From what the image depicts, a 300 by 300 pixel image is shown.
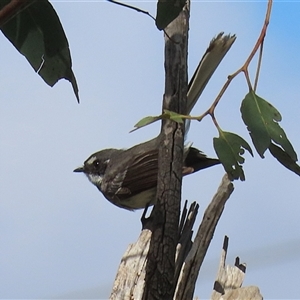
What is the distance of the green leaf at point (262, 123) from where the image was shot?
126 cm

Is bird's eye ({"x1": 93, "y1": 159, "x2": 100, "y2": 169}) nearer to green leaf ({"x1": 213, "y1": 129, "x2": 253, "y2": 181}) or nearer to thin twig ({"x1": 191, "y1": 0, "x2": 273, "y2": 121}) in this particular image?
green leaf ({"x1": 213, "y1": 129, "x2": 253, "y2": 181})

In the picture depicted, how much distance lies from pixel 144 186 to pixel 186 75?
2.59 m

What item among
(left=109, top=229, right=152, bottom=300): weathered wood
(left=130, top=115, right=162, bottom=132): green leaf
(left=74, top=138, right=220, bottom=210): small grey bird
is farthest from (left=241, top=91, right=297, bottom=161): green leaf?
(left=74, top=138, right=220, bottom=210): small grey bird

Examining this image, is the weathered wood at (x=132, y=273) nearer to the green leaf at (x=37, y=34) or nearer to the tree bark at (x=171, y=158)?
the tree bark at (x=171, y=158)

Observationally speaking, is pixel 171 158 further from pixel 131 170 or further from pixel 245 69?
pixel 131 170

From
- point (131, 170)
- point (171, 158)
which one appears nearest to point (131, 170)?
point (131, 170)

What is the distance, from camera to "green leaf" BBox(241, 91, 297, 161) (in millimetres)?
1260

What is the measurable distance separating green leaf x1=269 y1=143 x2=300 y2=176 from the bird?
1974 millimetres

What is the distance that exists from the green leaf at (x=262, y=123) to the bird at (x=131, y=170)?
1.99m

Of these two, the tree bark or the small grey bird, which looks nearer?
the tree bark

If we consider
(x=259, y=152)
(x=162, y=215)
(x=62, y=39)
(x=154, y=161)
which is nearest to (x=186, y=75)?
(x=162, y=215)

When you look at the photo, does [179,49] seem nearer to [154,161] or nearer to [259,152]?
[259,152]

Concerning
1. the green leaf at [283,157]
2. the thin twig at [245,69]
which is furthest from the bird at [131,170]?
the thin twig at [245,69]

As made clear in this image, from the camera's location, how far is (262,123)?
50.4 inches
